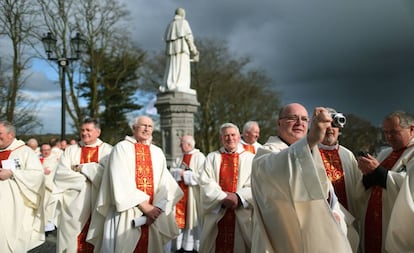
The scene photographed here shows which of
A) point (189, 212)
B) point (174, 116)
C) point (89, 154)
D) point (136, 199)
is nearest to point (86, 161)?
point (89, 154)

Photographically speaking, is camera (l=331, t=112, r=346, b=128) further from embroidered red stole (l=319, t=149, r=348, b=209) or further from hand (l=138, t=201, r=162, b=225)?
hand (l=138, t=201, r=162, b=225)

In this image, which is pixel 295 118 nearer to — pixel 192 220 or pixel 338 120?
pixel 338 120

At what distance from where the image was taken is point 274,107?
1101 inches

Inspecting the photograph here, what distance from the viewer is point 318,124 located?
2.38m

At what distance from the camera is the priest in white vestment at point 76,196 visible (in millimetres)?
4887

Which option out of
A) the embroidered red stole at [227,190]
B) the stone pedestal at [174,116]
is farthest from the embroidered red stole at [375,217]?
the stone pedestal at [174,116]

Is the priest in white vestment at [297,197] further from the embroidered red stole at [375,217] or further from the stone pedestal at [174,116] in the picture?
the stone pedestal at [174,116]

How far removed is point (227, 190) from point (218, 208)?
1.05 feet

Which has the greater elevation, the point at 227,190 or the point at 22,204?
the point at 227,190

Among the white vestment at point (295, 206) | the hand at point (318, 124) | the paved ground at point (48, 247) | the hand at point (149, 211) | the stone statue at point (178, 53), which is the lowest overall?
the paved ground at point (48, 247)

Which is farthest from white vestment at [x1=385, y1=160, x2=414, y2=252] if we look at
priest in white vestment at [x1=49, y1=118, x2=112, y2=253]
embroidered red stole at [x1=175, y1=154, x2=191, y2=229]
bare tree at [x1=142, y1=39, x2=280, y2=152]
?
bare tree at [x1=142, y1=39, x2=280, y2=152]

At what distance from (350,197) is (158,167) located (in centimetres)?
232

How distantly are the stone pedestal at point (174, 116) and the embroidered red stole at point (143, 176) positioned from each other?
7.37m

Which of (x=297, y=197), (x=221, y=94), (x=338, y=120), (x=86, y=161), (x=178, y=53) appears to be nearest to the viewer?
(x=338, y=120)
